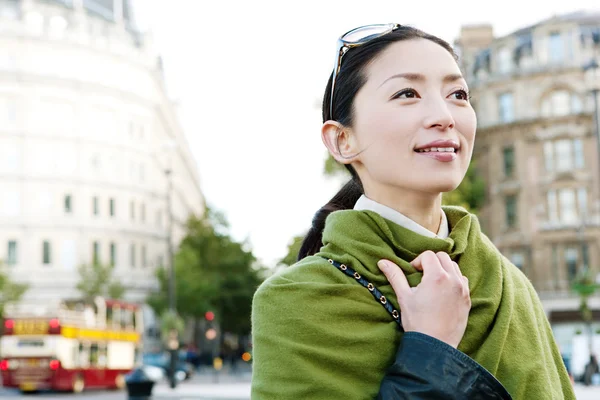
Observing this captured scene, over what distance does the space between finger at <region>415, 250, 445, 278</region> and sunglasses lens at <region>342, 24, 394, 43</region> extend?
0.55 meters

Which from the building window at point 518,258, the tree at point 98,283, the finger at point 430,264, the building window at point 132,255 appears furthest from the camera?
the building window at point 132,255

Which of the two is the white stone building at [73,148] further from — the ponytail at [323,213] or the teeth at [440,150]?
the teeth at [440,150]

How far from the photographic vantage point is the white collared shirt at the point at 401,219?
2023 millimetres

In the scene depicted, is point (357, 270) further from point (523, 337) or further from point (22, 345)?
point (22, 345)

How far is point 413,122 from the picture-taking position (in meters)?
2.00

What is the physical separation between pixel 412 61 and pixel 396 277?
1.67ft

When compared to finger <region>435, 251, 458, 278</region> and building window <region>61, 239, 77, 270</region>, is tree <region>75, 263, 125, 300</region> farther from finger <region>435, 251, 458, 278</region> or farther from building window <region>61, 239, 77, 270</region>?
finger <region>435, 251, 458, 278</region>

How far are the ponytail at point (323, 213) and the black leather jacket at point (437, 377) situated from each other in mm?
699

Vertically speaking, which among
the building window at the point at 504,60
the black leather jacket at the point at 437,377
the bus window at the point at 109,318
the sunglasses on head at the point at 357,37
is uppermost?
the building window at the point at 504,60

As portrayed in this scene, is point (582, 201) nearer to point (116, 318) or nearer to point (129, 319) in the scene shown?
point (129, 319)

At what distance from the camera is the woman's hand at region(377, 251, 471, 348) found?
185 cm

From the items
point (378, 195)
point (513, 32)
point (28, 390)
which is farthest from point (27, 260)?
point (378, 195)

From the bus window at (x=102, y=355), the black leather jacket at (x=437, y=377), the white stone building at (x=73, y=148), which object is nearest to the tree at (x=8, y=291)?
Result: the white stone building at (x=73, y=148)

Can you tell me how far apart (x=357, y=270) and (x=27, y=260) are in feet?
190
